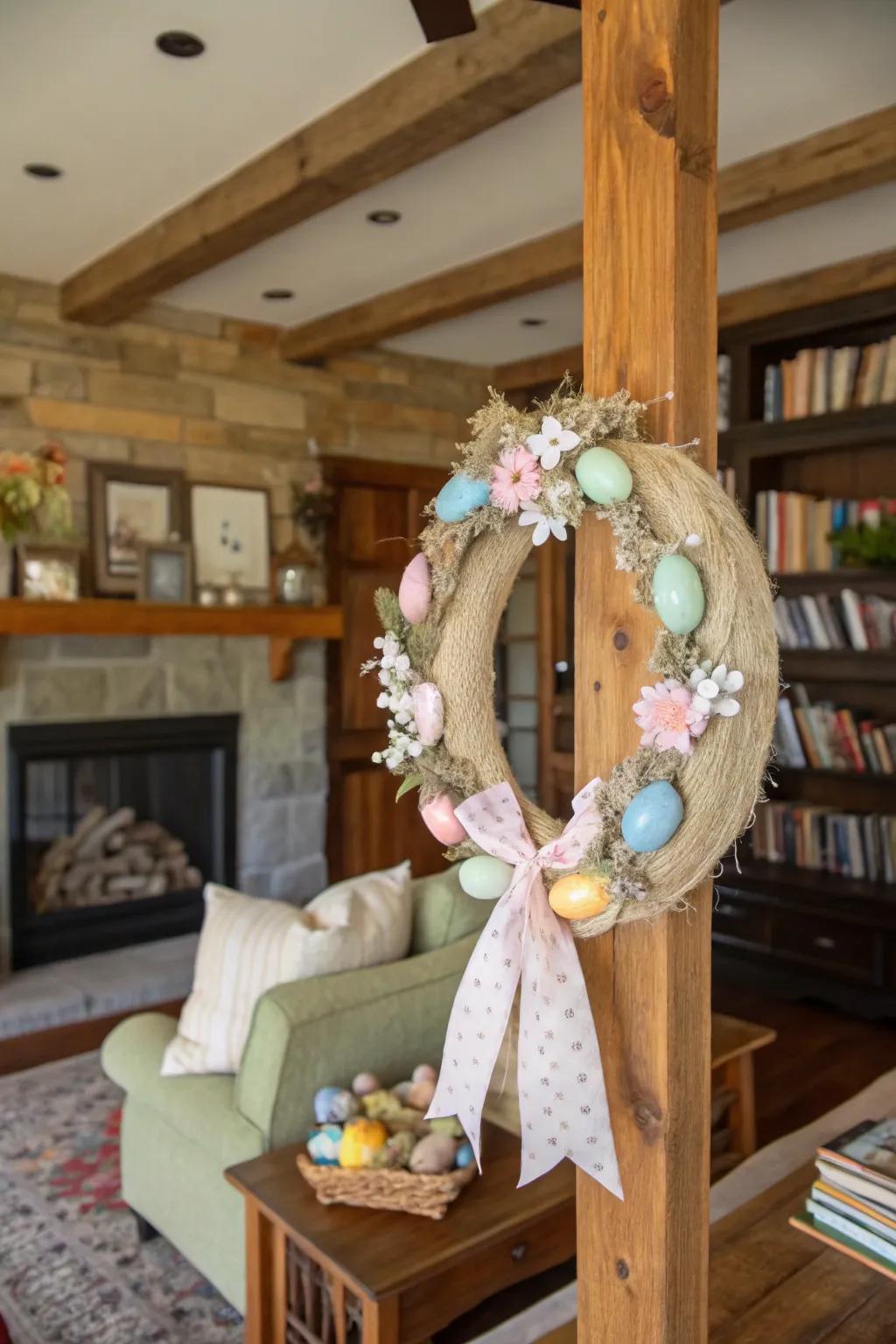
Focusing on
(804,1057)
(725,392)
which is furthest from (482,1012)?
(725,392)

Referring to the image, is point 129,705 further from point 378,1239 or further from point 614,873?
point 614,873

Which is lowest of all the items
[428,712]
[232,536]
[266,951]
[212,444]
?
[266,951]

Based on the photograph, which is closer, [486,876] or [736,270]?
[486,876]

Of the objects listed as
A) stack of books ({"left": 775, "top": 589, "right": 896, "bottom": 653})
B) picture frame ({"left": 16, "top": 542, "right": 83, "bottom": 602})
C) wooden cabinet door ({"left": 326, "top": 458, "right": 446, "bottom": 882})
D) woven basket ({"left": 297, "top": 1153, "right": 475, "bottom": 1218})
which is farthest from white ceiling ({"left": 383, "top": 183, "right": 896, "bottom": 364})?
woven basket ({"left": 297, "top": 1153, "right": 475, "bottom": 1218})

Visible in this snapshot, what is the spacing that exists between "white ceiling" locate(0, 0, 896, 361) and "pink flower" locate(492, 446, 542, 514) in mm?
1515

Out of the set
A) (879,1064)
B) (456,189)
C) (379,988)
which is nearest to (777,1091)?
(879,1064)

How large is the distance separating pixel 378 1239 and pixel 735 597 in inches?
48.2

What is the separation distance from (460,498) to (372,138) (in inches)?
69.5

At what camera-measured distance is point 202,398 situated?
4.54 m

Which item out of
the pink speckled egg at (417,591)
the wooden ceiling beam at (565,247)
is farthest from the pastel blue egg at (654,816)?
the wooden ceiling beam at (565,247)

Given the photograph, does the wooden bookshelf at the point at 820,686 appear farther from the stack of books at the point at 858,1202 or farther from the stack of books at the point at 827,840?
the stack of books at the point at 858,1202

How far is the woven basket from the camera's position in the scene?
1.78 m

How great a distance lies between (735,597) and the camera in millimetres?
1092

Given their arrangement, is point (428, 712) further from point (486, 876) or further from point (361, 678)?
point (361, 678)
